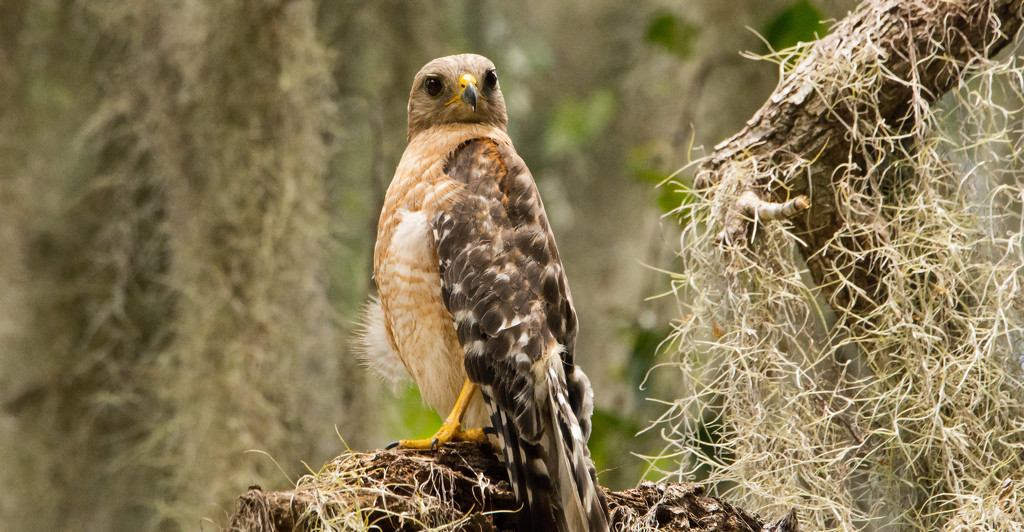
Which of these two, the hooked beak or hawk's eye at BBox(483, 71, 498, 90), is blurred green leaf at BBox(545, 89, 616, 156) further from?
the hooked beak

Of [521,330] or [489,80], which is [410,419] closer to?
[489,80]

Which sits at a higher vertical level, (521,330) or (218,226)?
(218,226)

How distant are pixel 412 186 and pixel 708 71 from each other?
5.83ft

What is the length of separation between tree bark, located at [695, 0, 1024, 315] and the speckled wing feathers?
1.70 ft

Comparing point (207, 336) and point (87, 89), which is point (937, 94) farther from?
point (87, 89)

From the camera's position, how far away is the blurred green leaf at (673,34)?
3.96m

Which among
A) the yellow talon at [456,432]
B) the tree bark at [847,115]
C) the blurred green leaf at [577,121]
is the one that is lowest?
the yellow talon at [456,432]

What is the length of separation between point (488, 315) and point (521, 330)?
8 centimetres

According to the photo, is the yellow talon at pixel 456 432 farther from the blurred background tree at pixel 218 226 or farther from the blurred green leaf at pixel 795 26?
the blurred green leaf at pixel 795 26

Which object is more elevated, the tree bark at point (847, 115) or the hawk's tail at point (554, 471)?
the tree bark at point (847, 115)

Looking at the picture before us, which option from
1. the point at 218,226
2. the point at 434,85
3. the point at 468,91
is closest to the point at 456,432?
the point at 468,91

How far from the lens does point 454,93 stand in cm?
282

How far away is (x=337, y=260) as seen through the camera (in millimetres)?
4805

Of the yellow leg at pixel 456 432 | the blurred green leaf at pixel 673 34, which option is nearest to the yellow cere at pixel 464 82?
the yellow leg at pixel 456 432
